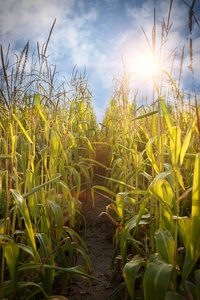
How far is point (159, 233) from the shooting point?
72 centimetres

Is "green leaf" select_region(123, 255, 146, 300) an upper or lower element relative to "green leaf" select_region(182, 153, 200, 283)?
lower

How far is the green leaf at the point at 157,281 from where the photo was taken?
575 mm

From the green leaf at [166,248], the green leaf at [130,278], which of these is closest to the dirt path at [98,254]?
the green leaf at [130,278]

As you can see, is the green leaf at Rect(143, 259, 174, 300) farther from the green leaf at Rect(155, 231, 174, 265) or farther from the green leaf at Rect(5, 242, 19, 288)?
the green leaf at Rect(5, 242, 19, 288)

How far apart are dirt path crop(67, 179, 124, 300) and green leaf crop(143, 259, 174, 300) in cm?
49

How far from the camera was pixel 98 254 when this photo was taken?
1.41m

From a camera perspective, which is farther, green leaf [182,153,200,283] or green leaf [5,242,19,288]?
green leaf [5,242,19,288]

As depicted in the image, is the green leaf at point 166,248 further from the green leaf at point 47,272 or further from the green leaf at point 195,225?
the green leaf at point 47,272

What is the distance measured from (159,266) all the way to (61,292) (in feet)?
1.90

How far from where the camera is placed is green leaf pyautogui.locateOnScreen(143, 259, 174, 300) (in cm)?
57

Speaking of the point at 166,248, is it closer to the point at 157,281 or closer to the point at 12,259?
the point at 157,281

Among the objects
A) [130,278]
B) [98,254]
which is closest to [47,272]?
[130,278]

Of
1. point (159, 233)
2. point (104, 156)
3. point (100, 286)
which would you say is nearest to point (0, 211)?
point (100, 286)

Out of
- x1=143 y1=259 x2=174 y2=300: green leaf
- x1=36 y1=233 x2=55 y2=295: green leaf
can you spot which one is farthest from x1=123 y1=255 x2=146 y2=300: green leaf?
x1=36 y1=233 x2=55 y2=295: green leaf
